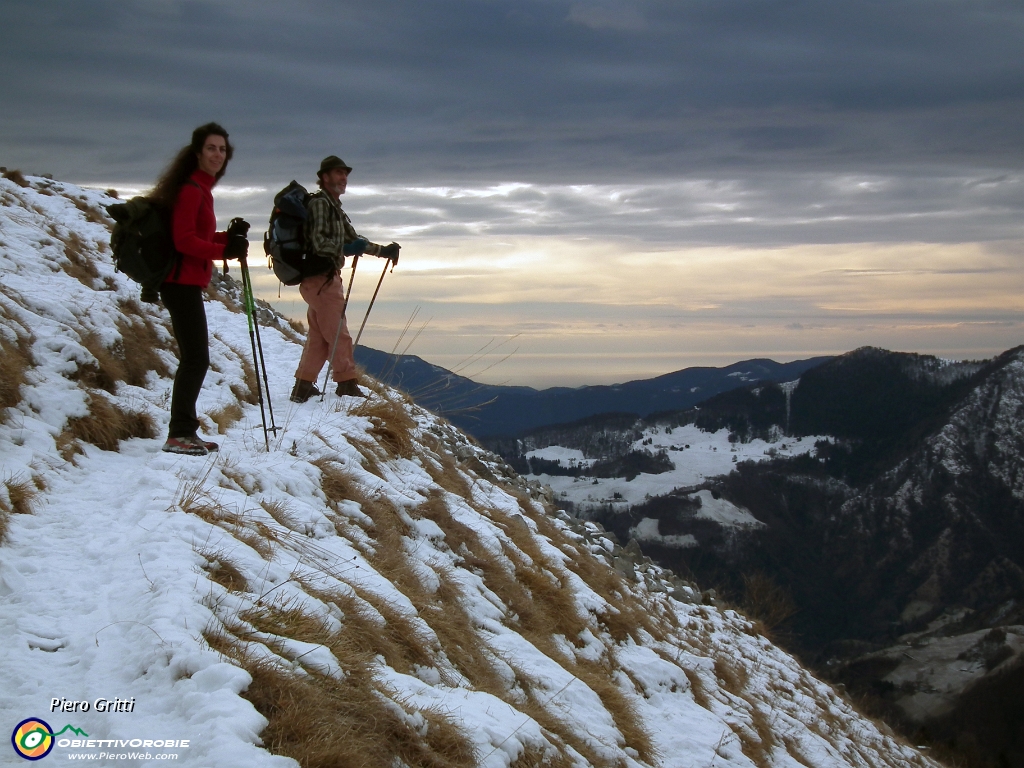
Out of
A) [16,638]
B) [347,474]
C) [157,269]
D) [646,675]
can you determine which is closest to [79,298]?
[157,269]

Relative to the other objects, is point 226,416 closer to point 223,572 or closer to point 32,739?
point 223,572

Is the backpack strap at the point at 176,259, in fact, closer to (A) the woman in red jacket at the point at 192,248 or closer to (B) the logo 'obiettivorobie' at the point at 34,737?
(A) the woman in red jacket at the point at 192,248

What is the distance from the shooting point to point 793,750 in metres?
9.71

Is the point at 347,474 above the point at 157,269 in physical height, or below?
below

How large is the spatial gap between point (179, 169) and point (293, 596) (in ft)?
13.9

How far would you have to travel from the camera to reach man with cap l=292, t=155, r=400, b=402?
9680 mm

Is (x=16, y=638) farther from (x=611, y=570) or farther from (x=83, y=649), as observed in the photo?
(x=611, y=570)

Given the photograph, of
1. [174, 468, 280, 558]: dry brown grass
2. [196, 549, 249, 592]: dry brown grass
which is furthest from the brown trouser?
[196, 549, 249, 592]: dry brown grass

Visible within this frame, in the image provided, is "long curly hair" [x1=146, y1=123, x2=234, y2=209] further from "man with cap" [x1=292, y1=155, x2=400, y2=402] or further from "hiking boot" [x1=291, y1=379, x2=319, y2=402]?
"hiking boot" [x1=291, y1=379, x2=319, y2=402]

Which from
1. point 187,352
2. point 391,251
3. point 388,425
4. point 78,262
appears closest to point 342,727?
point 187,352

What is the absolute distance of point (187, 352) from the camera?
7109 mm

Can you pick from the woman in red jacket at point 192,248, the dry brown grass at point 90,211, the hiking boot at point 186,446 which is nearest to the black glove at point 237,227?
the woman in red jacket at point 192,248

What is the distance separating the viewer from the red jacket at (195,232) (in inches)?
265

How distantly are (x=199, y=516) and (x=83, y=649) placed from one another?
163 centimetres
